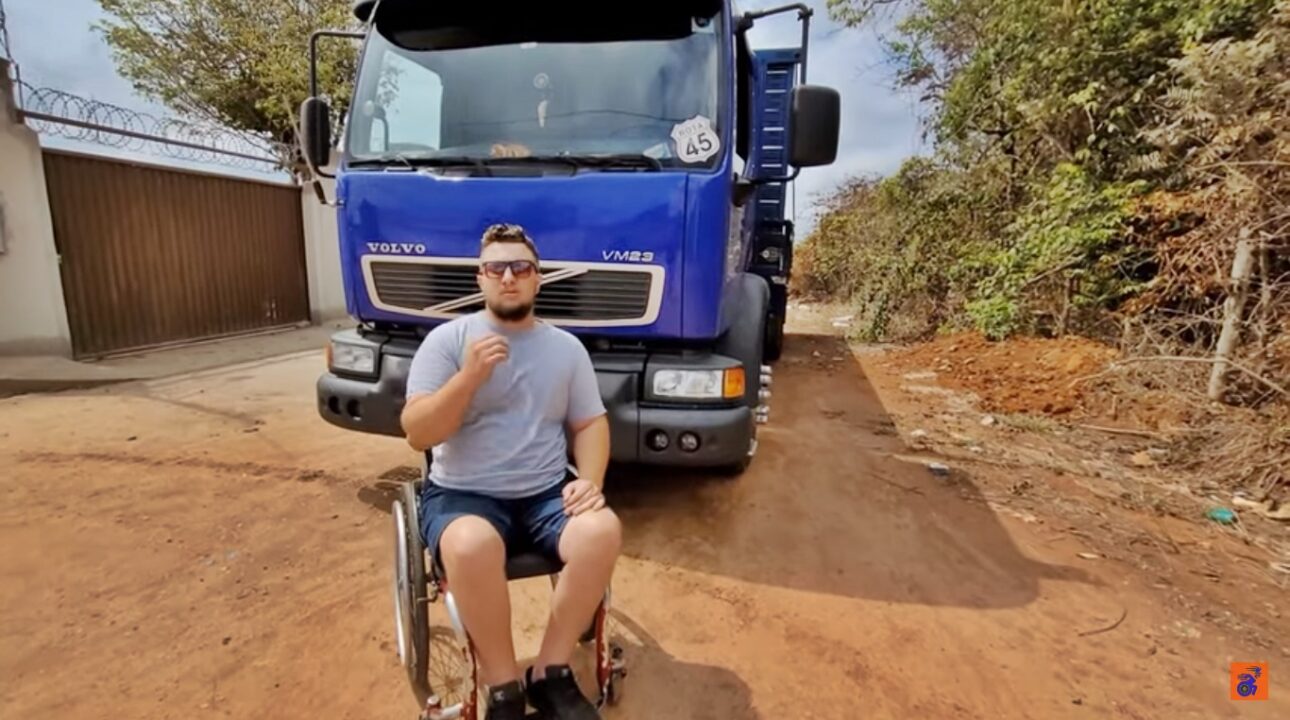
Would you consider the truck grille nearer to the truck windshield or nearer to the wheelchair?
the truck windshield

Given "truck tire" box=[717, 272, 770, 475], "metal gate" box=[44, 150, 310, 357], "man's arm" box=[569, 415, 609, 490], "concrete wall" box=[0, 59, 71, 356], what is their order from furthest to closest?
1. "metal gate" box=[44, 150, 310, 357]
2. "concrete wall" box=[0, 59, 71, 356]
3. "truck tire" box=[717, 272, 770, 475]
4. "man's arm" box=[569, 415, 609, 490]

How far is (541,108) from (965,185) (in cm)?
733

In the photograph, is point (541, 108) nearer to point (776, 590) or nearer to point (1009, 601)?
point (776, 590)

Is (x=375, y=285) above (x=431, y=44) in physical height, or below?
below

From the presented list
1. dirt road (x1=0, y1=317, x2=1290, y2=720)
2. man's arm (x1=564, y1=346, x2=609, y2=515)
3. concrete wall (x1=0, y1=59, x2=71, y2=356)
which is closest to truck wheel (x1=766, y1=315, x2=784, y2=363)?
dirt road (x1=0, y1=317, x2=1290, y2=720)

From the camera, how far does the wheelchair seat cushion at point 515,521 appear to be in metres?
1.82

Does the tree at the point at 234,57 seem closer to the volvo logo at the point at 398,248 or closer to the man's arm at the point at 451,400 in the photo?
the volvo logo at the point at 398,248

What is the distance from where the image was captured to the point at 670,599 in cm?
259

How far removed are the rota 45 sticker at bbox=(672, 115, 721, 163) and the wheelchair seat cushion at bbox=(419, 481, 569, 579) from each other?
1.59 m

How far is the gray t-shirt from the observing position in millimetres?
1920

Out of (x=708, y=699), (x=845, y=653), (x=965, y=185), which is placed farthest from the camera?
(x=965, y=185)

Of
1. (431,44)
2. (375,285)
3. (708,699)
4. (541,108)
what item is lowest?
→ (708,699)

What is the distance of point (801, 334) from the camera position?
10336 mm

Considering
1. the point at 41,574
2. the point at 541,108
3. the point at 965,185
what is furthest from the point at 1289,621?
the point at 965,185
